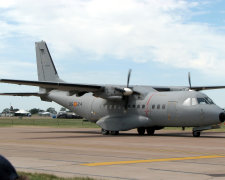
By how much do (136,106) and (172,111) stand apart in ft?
10.8

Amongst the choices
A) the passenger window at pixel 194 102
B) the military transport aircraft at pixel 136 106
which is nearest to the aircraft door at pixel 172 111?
the military transport aircraft at pixel 136 106

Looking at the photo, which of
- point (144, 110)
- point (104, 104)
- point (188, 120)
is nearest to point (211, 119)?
point (188, 120)

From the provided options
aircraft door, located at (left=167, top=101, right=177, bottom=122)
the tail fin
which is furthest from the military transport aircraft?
the tail fin

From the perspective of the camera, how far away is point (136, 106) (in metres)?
28.4

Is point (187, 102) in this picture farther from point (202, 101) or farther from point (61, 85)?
point (61, 85)

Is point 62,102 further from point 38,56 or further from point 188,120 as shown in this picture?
point 188,120

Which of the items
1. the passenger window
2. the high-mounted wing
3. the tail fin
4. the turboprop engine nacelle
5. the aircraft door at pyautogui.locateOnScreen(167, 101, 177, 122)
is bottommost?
the aircraft door at pyautogui.locateOnScreen(167, 101, 177, 122)

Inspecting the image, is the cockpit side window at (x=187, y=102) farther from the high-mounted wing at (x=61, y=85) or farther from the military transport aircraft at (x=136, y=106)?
the high-mounted wing at (x=61, y=85)

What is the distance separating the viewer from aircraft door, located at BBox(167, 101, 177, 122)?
1022 inches

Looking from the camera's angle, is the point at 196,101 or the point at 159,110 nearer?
the point at 196,101

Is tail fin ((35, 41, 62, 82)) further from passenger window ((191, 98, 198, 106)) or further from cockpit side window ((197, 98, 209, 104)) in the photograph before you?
cockpit side window ((197, 98, 209, 104))

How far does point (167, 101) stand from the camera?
26.5 meters

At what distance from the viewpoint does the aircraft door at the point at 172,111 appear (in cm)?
2597

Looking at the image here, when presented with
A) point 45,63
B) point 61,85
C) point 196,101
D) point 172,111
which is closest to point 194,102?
point 196,101
